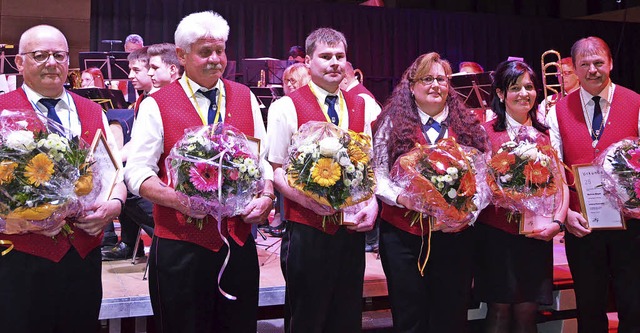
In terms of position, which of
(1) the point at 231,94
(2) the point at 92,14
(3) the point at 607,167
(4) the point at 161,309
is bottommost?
(4) the point at 161,309

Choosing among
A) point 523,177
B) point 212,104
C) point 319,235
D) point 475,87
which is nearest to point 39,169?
point 212,104

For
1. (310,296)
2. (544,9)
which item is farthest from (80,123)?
(544,9)

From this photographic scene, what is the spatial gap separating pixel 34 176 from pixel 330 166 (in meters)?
1.18

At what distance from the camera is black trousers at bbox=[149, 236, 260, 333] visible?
2.88 metres

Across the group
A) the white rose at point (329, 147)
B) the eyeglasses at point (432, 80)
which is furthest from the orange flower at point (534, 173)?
the white rose at point (329, 147)

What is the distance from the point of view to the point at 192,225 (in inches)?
113

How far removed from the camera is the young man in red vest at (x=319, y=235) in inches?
126

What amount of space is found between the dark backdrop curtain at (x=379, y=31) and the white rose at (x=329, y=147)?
26.1 ft

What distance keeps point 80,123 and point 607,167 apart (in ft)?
8.57

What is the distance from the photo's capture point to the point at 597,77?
12.8 feet

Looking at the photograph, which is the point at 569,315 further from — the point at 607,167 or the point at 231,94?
the point at 231,94

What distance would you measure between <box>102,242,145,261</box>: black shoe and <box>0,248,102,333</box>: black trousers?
255 centimetres

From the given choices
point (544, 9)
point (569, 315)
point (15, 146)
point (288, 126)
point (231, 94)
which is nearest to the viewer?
point (15, 146)

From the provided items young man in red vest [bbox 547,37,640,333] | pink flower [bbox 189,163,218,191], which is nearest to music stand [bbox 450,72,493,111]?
young man in red vest [bbox 547,37,640,333]
